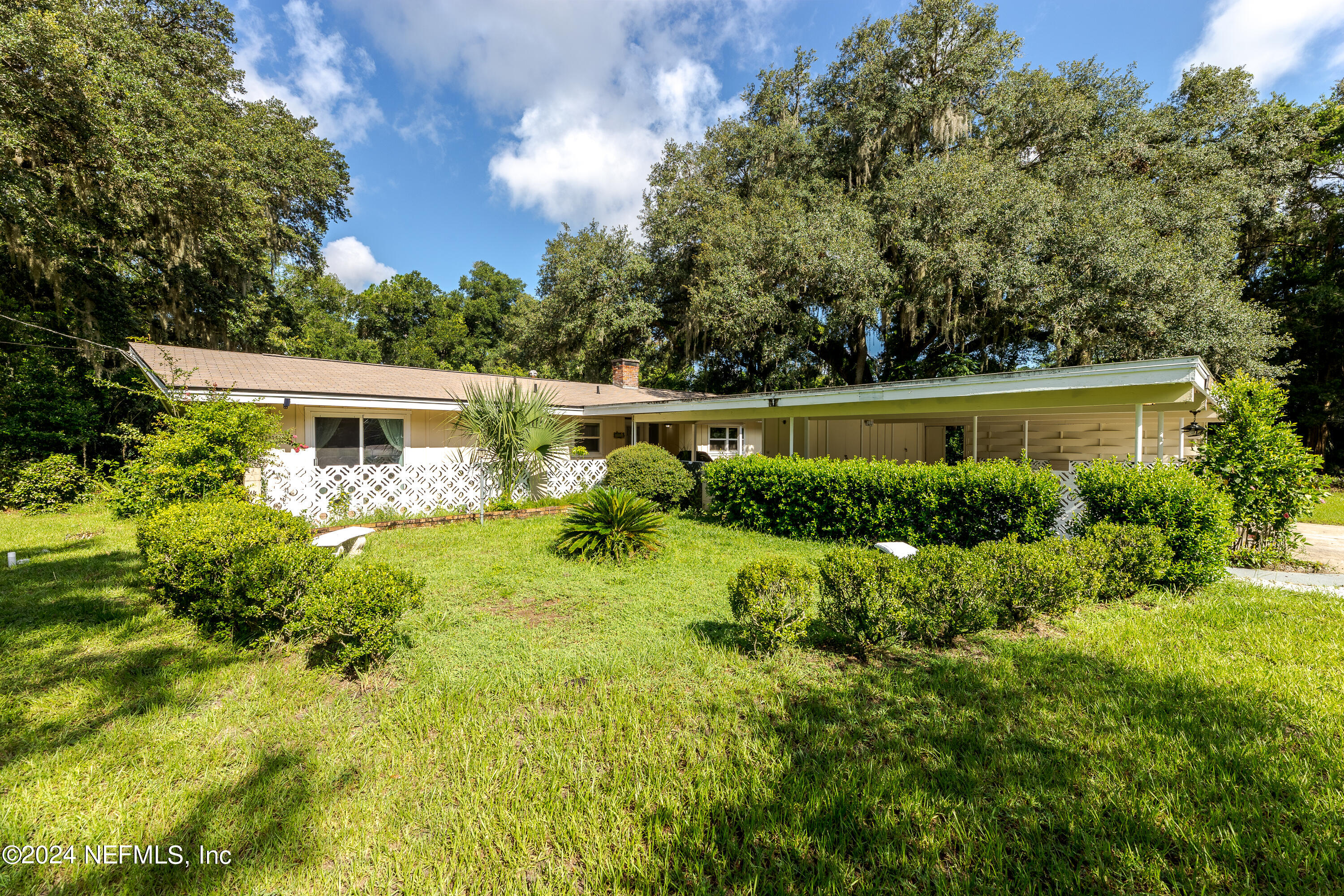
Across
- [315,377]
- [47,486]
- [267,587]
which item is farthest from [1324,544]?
[47,486]

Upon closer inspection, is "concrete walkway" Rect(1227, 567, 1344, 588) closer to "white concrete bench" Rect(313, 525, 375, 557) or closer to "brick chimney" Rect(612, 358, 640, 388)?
"white concrete bench" Rect(313, 525, 375, 557)

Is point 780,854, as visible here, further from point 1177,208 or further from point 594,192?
point 594,192

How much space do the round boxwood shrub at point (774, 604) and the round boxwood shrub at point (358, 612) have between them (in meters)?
2.75

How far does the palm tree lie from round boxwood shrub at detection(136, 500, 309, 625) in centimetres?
592

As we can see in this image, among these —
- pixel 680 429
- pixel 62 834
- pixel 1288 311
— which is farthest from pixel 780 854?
pixel 1288 311

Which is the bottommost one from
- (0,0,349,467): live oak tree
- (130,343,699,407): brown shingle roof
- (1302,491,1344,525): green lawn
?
(1302,491,1344,525): green lawn

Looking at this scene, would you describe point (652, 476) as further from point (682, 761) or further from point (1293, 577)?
point (1293, 577)

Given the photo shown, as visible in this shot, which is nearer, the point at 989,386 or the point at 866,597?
the point at 866,597

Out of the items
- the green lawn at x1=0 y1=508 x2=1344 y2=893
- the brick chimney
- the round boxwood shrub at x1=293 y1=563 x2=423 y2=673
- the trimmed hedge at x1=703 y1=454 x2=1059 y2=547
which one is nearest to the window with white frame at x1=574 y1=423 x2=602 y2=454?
the brick chimney

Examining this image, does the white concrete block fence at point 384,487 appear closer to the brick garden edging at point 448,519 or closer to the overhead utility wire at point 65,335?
the brick garden edging at point 448,519

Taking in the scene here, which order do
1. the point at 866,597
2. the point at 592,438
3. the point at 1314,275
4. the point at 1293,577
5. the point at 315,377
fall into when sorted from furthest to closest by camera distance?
the point at 1314,275, the point at 592,438, the point at 315,377, the point at 1293,577, the point at 866,597

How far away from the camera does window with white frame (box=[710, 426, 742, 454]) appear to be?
15.9 meters

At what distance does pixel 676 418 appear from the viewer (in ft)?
45.6

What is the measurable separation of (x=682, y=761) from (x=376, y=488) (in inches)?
419
